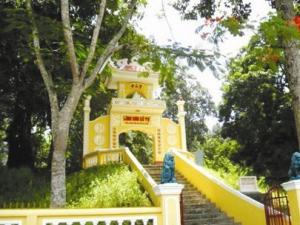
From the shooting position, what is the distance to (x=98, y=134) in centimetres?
1864

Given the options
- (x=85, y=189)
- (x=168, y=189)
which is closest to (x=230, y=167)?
(x=85, y=189)

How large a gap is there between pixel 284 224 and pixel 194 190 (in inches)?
178

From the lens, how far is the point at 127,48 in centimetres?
972

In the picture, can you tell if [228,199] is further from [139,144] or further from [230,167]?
[139,144]

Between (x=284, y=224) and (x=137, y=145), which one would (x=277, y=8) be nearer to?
(x=284, y=224)

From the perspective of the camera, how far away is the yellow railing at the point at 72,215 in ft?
18.5

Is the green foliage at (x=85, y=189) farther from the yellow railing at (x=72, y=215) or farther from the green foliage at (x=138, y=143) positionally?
the green foliage at (x=138, y=143)

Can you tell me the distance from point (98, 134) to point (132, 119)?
5.87 ft

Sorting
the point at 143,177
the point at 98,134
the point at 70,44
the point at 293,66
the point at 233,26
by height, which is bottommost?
the point at 143,177

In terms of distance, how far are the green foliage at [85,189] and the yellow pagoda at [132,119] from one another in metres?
4.26

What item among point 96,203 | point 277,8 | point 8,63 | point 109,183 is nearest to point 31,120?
point 8,63

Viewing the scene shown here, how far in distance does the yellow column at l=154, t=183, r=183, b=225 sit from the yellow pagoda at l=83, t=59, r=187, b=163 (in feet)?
38.2

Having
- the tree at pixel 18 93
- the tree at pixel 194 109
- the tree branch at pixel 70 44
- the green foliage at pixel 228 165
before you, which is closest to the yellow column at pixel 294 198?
the tree branch at pixel 70 44

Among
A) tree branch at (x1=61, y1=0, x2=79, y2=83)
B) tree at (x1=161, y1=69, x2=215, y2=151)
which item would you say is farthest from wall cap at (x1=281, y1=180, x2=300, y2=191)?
tree at (x1=161, y1=69, x2=215, y2=151)
